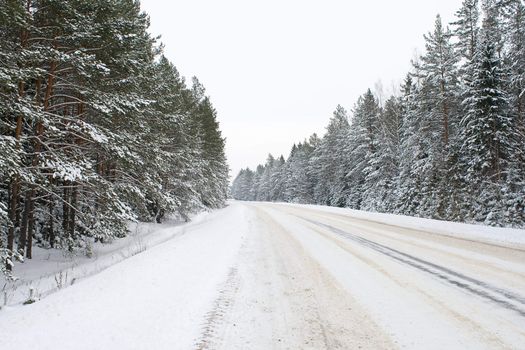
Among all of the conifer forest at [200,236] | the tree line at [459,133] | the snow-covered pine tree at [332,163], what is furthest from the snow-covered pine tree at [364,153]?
the conifer forest at [200,236]

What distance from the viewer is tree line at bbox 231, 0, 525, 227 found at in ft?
64.5

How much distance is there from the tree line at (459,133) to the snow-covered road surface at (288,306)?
50.8ft

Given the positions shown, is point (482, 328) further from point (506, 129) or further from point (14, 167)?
point (506, 129)

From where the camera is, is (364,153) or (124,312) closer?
(124,312)

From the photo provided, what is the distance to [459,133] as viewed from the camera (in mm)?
24438

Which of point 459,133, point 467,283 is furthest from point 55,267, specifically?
point 459,133

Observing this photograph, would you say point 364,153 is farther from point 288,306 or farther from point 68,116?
point 288,306

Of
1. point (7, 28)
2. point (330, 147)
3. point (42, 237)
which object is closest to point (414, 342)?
point (7, 28)

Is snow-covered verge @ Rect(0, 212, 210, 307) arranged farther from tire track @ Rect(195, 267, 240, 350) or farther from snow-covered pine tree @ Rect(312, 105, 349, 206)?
snow-covered pine tree @ Rect(312, 105, 349, 206)

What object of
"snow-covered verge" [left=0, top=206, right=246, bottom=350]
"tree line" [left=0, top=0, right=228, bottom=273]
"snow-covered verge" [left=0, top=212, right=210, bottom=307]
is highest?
→ "tree line" [left=0, top=0, right=228, bottom=273]

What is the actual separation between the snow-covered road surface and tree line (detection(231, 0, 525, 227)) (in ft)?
50.8

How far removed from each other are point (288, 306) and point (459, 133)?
2516 cm

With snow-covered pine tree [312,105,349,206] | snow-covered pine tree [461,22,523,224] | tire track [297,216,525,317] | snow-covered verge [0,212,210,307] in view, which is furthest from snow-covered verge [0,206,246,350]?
snow-covered pine tree [312,105,349,206]

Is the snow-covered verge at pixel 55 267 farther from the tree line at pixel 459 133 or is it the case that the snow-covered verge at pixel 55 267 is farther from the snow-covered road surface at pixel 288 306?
the tree line at pixel 459 133
